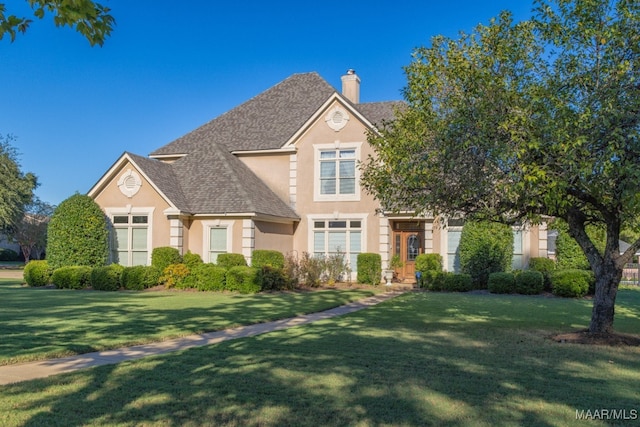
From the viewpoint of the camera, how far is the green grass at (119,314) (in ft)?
32.8

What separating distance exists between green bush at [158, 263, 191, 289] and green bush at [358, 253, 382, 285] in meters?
7.43

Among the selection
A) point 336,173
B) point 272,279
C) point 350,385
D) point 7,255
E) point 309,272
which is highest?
point 336,173

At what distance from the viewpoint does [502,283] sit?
21.4m

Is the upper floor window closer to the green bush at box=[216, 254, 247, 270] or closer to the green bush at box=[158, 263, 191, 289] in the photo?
the green bush at box=[216, 254, 247, 270]

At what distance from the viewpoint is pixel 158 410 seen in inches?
239

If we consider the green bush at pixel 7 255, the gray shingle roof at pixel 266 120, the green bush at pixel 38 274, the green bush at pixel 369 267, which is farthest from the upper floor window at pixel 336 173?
the green bush at pixel 7 255

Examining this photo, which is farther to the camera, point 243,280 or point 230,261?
point 230,261

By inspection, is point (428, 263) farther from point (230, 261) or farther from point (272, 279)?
point (230, 261)

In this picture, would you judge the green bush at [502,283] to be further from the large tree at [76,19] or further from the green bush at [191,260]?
the large tree at [76,19]

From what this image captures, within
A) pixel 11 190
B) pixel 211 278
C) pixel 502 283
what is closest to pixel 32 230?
pixel 11 190

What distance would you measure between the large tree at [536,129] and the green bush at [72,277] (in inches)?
598

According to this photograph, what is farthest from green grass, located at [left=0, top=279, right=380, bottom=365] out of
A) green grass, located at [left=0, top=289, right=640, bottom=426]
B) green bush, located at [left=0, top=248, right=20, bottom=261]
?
green bush, located at [left=0, top=248, right=20, bottom=261]

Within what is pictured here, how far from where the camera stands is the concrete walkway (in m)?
7.86

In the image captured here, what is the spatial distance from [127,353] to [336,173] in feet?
59.7
